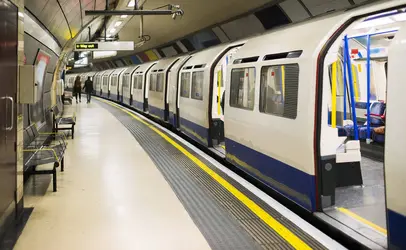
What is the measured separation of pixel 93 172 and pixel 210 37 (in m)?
7.70

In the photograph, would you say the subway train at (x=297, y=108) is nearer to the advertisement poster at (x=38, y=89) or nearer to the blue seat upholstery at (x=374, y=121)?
the blue seat upholstery at (x=374, y=121)

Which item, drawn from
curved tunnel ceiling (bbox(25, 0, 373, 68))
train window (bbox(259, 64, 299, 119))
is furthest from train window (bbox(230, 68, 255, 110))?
curved tunnel ceiling (bbox(25, 0, 373, 68))

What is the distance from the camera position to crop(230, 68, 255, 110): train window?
593cm

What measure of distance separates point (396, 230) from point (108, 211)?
293cm

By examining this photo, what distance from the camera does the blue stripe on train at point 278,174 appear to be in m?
4.45

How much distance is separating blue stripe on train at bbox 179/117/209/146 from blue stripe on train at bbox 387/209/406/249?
5.40m

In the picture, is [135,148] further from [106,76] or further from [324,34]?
[106,76]

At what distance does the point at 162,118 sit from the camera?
1368 cm

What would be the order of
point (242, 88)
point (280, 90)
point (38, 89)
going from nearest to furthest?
1. point (280, 90)
2. point (242, 88)
3. point (38, 89)

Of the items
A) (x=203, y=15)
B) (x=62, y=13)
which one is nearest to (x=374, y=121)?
(x=203, y=15)

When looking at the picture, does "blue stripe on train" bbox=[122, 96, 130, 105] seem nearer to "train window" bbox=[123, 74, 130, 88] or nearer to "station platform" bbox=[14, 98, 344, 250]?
"train window" bbox=[123, 74, 130, 88]

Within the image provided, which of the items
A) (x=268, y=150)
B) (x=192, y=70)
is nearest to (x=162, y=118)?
(x=192, y=70)

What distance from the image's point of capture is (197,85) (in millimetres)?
9430

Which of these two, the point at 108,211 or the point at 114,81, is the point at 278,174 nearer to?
the point at 108,211
